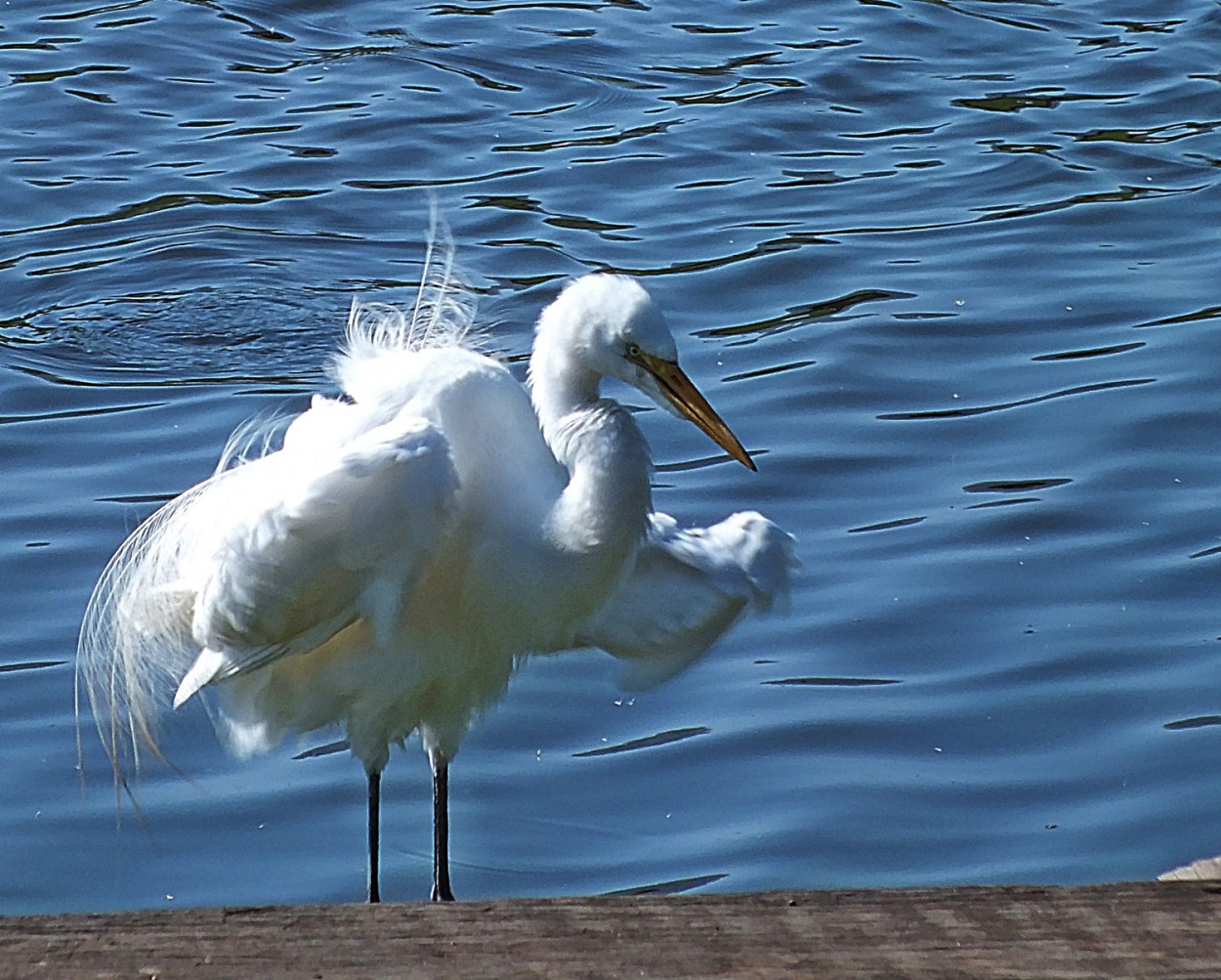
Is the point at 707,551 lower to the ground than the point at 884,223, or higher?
higher

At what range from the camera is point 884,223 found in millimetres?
8695

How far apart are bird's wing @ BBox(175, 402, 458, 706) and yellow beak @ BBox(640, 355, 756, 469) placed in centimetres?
39

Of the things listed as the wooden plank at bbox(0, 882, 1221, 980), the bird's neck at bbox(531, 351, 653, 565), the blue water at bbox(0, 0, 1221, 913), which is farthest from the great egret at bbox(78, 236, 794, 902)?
the wooden plank at bbox(0, 882, 1221, 980)

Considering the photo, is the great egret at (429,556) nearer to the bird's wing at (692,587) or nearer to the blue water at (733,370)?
the bird's wing at (692,587)

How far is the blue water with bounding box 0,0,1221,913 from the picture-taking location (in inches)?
195

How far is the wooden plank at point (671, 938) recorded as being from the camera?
2188 mm

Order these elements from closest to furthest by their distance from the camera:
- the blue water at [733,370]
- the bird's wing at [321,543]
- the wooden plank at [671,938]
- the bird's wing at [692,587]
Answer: the wooden plank at [671,938]
the bird's wing at [321,543]
the bird's wing at [692,587]
the blue water at [733,370]

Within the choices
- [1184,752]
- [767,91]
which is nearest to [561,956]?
[1184,752]

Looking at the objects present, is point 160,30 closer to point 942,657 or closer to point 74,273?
point 74,273

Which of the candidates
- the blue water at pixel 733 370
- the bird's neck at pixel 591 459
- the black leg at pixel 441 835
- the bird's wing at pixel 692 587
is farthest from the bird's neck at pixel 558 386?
the blue water at pixel 733 370

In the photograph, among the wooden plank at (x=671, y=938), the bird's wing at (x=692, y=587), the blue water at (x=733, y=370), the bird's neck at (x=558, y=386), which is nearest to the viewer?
the wooden plank at (x=671, y=938)

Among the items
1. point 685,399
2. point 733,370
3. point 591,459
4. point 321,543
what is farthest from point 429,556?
point 733,370

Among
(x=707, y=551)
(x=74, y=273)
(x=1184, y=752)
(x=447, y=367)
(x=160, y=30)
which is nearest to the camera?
(x=447, y=367)

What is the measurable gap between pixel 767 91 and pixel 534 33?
5.32 ft
